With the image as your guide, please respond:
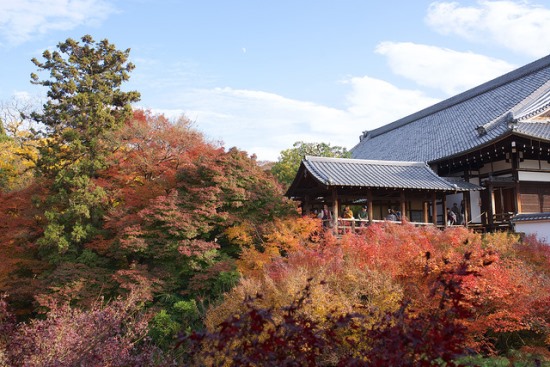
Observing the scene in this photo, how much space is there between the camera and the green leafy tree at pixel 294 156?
24.6 metres

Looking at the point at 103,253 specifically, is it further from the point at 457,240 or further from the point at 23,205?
the point at 457,240

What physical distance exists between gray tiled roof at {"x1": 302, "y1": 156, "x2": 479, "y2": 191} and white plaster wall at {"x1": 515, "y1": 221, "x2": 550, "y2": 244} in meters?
2.48

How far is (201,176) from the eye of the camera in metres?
15.2

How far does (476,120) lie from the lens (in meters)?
22.8

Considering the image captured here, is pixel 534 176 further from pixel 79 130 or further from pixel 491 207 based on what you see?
pixel 79 130

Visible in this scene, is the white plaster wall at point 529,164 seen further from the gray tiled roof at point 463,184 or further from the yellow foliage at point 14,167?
the yellow foliage at point 14,167

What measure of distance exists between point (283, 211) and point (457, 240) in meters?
5.54

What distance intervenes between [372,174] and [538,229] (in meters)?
5.46

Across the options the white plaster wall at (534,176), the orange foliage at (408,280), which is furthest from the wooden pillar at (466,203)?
the orange foliage at (408,280)

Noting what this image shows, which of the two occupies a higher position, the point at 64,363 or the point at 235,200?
the point at 235,200

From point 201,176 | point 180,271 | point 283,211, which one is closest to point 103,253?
point 180,271

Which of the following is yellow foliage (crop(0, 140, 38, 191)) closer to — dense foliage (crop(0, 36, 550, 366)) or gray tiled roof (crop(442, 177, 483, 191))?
dense foliage (crop(0, 36, 550, 366))

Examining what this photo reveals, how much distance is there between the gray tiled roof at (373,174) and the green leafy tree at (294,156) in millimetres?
5847

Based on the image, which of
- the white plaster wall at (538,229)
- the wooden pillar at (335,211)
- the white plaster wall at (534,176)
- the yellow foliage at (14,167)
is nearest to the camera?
the white plaster wall at (538,229)
